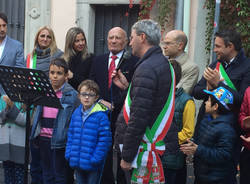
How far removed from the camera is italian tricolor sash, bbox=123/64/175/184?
4477 millimetres

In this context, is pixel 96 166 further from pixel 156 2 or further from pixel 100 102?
pixel 156 2

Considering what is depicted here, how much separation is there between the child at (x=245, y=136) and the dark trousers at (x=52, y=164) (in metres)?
2.03

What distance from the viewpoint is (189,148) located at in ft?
16.7

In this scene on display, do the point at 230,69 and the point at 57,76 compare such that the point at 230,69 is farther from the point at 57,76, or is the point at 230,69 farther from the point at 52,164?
the point at 52,164

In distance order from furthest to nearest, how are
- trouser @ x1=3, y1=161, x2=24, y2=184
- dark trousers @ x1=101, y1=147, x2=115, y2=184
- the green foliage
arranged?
the green foliage
trouser @ x1=3, y1=161, x2=24, y2=184
dark trousers @ x1=101, y1=147, x2=115, y2=184

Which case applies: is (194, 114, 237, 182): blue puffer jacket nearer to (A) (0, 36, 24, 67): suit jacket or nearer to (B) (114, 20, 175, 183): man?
(B) (114, 20, 175, 183): man

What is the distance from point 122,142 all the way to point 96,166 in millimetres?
1105

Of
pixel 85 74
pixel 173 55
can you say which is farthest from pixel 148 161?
pixel 85 74

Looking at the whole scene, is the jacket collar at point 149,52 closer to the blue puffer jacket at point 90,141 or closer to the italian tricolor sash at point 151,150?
the italian tricolor sash at point 151,150

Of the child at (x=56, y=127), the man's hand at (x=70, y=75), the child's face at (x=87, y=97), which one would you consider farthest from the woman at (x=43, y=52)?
the child's face at (x=87, y=97)

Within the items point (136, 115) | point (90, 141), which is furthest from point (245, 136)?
point (90, 141)

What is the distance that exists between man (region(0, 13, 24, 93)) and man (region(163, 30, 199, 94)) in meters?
1.97

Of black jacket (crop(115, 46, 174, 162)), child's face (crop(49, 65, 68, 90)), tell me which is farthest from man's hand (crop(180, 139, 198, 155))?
child's face (crop(49, 65, 68, 90))

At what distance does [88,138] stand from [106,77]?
36.1 inches
